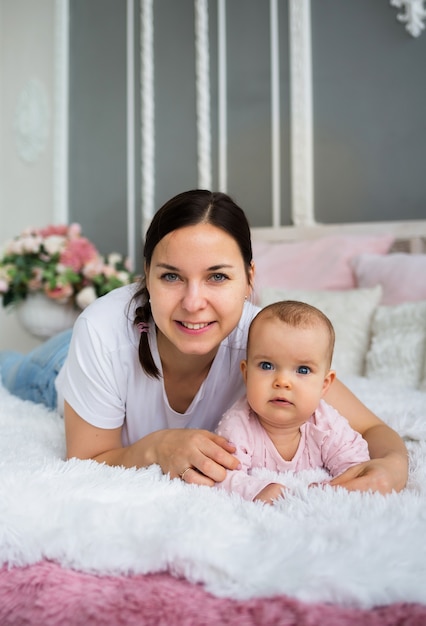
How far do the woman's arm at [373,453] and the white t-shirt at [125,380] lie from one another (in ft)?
0.76

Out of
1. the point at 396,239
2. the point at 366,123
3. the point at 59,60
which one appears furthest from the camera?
the point at 59,60

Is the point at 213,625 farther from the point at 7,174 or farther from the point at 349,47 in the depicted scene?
the point at 7,174

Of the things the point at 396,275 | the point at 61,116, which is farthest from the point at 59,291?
the point at 396,275

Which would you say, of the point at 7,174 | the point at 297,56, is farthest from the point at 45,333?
the point at 297,56

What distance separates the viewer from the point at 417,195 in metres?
2.98

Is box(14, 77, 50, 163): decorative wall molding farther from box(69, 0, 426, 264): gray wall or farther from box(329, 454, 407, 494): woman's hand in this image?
box(329, 454, 407, 494): woman's hand

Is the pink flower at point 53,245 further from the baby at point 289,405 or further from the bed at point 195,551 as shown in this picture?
the baby at point 289,405

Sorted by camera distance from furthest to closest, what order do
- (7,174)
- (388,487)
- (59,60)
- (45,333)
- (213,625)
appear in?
(7,174), (59,60), (45,333), (388,487), (213,625)

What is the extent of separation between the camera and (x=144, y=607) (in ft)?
2.48

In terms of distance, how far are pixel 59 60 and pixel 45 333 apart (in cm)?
185

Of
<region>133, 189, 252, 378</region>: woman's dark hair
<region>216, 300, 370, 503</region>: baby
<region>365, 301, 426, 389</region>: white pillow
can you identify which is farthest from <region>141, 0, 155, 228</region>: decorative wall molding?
<region>216, 300, 370, 503</region>: baby

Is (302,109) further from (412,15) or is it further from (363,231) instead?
(363,231)

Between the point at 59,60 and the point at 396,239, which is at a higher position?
the point at 59,60

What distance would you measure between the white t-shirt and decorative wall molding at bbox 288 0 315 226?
6.19 feet
